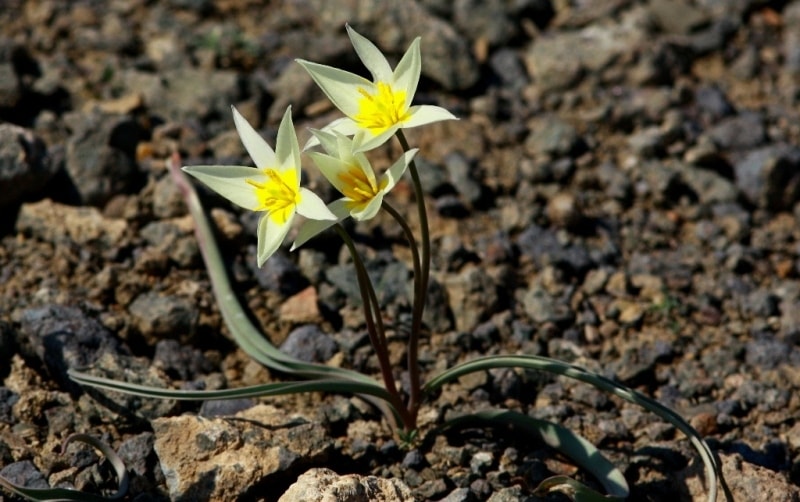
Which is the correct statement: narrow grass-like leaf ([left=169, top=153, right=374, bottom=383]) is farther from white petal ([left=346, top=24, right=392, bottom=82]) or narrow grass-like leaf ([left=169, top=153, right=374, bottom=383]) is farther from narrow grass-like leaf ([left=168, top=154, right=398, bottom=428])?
white petal ([left=346, top=24, right=392, bottom=82])

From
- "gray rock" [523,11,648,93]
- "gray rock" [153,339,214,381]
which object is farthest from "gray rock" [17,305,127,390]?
"gray rock" [523,11,648,93]

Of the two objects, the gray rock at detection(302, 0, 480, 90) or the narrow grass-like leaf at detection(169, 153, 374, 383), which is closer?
the narrow grass-like leaf at detection(169, 153, 374, 383)

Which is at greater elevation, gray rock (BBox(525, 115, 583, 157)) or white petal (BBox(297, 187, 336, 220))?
white petal (BBox(297, 187, 336, 220))

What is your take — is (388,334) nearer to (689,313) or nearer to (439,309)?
(439,309)

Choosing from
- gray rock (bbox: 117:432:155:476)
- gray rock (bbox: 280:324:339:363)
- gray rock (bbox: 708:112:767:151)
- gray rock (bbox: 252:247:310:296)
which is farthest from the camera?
gray rock (bbox: 708:112:767:151)

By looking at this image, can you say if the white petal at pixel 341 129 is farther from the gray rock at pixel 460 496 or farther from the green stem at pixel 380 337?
the gray rock at pixel 460 496

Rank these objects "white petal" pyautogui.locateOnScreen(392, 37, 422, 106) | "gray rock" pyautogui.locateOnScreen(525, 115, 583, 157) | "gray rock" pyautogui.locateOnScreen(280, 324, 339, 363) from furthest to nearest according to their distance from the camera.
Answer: "gray rock" pyautogui.locateOnScreen(525, 115, 583, 157), "gray rock" pyautogui.locateOnScreen(280, 324, 339, 363), "white petal" pyautogui.locateOnScreen(392, 37, 422, 106)
